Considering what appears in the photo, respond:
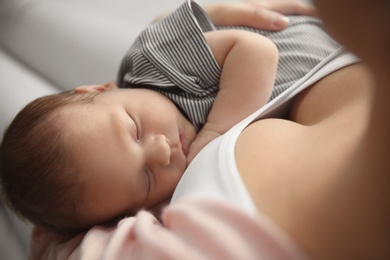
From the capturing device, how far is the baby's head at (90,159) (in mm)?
720

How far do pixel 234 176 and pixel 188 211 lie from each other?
2.9 inches

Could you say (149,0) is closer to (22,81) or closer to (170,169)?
(22,81)

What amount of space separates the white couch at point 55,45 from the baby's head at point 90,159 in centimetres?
34

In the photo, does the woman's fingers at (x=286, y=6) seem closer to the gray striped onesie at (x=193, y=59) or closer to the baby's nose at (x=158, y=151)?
the gray striped onesie at (x=193, y=59)

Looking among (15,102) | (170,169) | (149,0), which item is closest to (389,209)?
(170,169)

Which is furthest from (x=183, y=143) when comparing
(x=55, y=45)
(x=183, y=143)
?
(x=55, y=45)

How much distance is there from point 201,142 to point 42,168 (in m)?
0.26

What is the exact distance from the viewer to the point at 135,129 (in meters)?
0.77

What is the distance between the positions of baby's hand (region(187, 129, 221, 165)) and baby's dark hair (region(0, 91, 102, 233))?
193mm

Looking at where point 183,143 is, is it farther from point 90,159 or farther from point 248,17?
point 248,17

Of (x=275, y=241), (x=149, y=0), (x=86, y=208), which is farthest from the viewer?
(x=149, y=0)

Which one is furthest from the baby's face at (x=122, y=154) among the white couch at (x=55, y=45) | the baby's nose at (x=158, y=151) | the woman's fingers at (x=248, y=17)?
the white couch at (x=55, y=45)

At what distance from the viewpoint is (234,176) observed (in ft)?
1.66

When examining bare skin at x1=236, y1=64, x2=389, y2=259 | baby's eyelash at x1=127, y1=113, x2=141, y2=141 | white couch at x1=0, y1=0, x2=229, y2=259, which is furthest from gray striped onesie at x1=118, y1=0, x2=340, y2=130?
white couch at x1=0, y1=0, x2=229, y2=259
